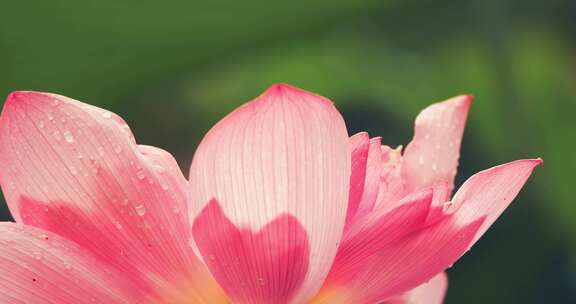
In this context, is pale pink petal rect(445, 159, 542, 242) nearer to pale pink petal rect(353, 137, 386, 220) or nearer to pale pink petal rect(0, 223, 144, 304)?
pale pink petal rect(353, 137, 386, 220)

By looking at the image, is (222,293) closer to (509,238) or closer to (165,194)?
(165,194)

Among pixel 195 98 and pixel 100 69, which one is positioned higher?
pixel 100 69

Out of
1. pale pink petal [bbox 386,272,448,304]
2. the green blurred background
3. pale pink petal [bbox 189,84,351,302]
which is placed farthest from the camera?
the green blurred background

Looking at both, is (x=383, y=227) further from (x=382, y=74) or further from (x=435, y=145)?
(x=382, y=74)

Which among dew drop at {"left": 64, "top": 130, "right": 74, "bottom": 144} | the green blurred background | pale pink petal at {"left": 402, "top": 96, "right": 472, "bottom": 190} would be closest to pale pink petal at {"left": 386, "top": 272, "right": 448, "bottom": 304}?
pale pink petal at {"left": 402, "top": 96, "right": 472, "bottom": 190}

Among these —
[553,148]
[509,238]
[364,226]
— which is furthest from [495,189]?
[553,148]

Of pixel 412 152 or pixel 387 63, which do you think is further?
pixel 387 63

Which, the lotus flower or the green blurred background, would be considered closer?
the lotus flower
